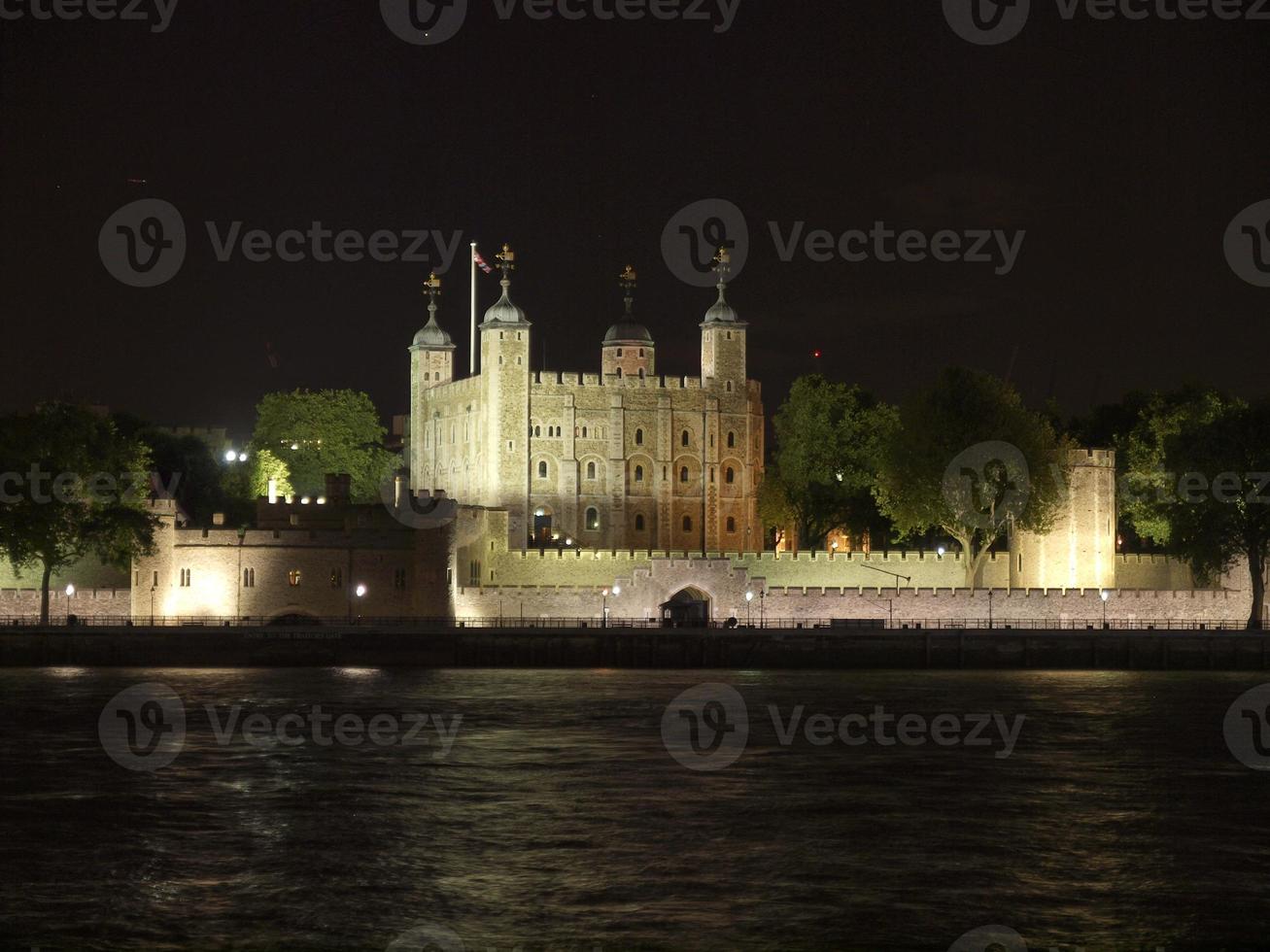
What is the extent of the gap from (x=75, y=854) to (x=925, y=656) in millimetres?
40195

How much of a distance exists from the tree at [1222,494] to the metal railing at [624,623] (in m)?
2.41

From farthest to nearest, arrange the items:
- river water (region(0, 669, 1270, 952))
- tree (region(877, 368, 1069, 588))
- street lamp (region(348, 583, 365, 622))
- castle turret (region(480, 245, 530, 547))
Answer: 1. castle turret (region(480, 245, 530, 547))
2. tree (region(877, 368, 1069, 588))
3. street lamp (region(348, 583, 365, 622))
4. river water (region(0, 669, 1270, 952))

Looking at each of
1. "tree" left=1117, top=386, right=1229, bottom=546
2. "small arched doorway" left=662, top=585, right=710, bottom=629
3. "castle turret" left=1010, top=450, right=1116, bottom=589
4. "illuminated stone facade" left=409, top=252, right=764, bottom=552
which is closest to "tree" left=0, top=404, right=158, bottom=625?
"small arched doorway" left=662, top=585, right=710, bottom=629

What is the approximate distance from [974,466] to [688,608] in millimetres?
11715

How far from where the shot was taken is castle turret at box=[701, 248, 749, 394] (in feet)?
334

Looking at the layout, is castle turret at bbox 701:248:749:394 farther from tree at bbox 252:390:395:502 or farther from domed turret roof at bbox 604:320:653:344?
tree at bbox 252:390:395:502

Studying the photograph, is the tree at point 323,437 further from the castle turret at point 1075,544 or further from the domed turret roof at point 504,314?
the castle turret at point 1075,544

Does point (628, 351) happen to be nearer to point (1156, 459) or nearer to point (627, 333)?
point (627, 333)

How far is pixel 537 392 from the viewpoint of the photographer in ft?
322

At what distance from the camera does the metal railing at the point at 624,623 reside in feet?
227

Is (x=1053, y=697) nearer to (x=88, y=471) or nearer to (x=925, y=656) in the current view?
(x=925, y=656)

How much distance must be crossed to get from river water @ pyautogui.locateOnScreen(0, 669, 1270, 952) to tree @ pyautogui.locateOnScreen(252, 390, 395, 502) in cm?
4487

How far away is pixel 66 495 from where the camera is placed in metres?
68.2

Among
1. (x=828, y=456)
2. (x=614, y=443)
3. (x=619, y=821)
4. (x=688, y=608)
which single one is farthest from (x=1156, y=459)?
(x=619, y=821)
